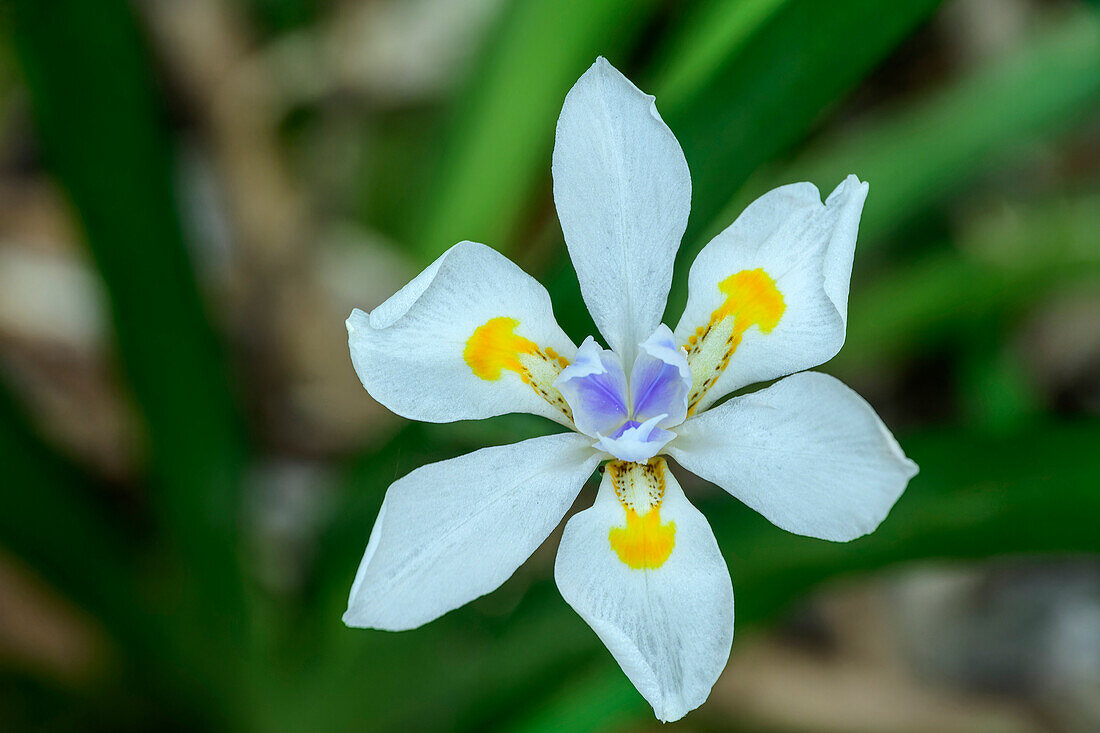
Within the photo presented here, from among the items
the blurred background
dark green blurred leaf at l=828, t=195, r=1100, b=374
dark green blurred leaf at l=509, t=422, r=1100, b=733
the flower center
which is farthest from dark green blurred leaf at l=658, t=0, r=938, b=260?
dark green blurred leaf at l=828, t=195, r=1100, b=374

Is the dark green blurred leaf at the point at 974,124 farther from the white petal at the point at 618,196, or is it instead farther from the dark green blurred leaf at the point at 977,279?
the white petal at the point at 618,196

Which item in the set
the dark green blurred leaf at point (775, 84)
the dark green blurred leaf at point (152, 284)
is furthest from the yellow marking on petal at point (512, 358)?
the dark green blurred leaf at point (152, 284)

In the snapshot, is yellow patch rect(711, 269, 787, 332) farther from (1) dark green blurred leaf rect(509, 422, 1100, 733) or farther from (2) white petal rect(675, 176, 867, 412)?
(1) dark green blurred leaf rect(509, 422, 1100, 733)

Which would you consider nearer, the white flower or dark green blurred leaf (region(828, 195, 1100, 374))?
the white flower

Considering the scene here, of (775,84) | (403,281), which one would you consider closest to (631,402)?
(775,84)

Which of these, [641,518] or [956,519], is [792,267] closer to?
[641,518]

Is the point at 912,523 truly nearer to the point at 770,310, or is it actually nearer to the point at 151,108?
the point at 770,310
